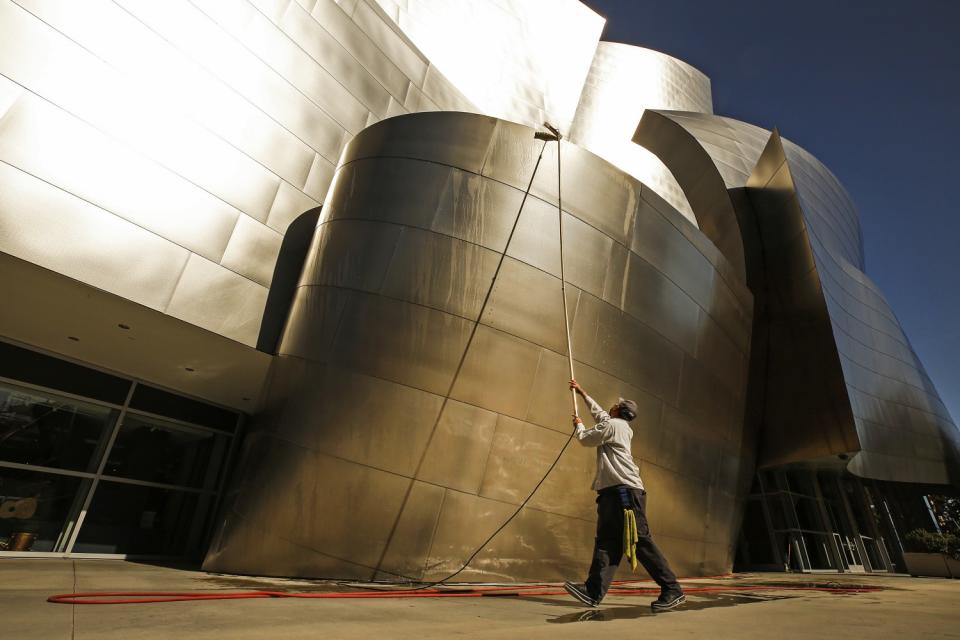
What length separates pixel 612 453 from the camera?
465cm

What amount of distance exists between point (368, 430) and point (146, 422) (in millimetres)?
6387

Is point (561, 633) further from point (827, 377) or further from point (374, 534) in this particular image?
point (827, 377)

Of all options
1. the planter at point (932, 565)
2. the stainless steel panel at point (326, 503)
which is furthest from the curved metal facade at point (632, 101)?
the stainless steel panel at point (326, 503)

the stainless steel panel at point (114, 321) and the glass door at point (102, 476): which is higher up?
the stainless steel panel at point (114, 321)

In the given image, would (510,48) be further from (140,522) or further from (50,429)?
(140,522)

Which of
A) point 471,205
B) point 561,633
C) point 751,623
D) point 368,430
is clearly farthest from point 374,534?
point 471,205

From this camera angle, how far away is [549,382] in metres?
7.20

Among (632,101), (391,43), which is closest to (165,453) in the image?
(391,43)

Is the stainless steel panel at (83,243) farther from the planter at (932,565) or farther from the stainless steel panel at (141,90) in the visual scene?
the planter at (932,565)

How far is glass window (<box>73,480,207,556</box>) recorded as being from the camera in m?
8.93

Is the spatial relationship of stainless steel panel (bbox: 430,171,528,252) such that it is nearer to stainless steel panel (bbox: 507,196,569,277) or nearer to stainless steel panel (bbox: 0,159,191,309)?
stainless steel panel (bbox: 507,196,569,277)

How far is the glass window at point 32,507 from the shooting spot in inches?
314

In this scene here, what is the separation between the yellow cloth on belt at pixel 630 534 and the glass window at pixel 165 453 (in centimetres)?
970

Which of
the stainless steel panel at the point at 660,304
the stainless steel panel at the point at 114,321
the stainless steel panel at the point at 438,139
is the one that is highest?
the stainless steel panel at the point at 438,139
